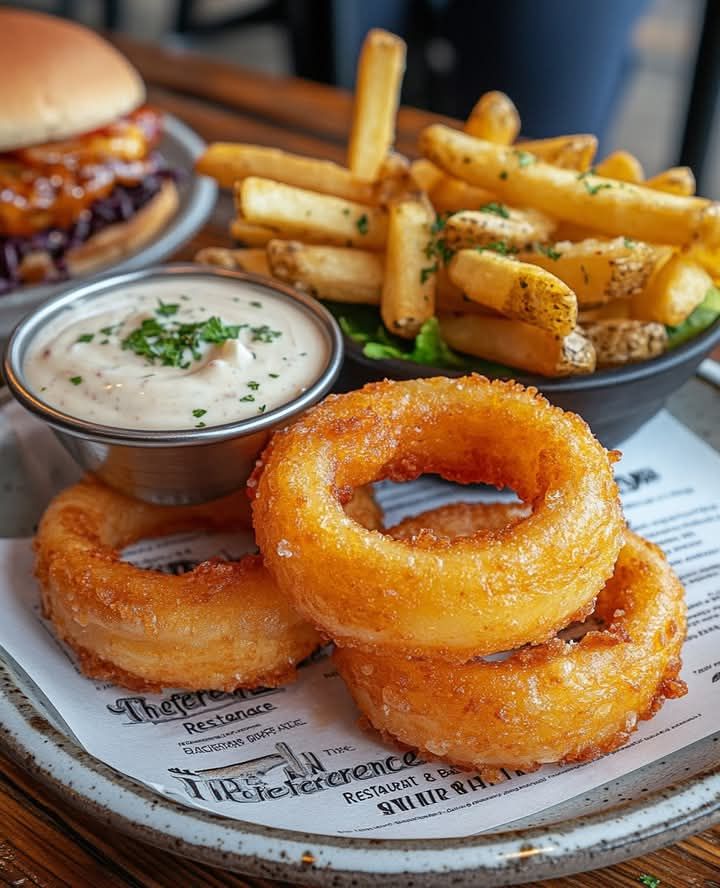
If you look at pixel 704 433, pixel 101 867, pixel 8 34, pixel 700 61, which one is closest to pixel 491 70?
pixel 700 61

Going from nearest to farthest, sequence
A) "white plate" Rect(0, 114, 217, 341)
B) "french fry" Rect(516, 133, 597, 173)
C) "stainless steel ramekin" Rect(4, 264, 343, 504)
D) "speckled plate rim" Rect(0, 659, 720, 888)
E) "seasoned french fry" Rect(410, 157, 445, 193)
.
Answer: "speckled plate rim" Rect(0, 659, 720, 888), "stainless steel ramekin" Rect(4, 264, 343, 504), "french fry" Rect(516, 133, 597, 173), "seasoned french fry" Rect(410, 157, 445, 193), "white plate" Rect(0, 114, 217, 341)

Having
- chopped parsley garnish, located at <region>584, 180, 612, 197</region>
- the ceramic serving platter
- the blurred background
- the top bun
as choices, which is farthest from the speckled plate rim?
the blurred background

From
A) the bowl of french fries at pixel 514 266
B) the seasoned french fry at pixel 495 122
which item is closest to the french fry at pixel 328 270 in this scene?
the bowl of french fries at pixel 514 266

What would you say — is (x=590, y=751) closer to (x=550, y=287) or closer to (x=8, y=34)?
(x=550, y=287)

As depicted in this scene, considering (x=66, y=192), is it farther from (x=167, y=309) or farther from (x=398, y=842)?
(x=398, y=842)

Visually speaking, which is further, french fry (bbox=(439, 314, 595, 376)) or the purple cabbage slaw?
the purple cabbage slaw

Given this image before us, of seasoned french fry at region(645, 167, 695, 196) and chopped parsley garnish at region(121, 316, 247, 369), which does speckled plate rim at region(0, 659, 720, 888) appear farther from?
seasoned french fry at region(645, 167, 695, 196)

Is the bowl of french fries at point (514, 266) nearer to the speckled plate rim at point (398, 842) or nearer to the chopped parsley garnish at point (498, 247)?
the chopped parsley garnish at point (498, 247)
